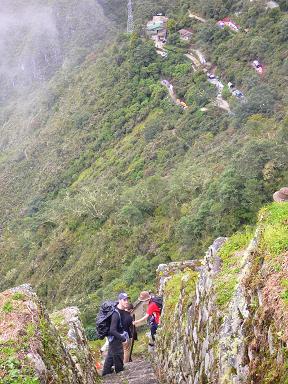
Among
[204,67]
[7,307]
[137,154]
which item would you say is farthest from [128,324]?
[204,67]

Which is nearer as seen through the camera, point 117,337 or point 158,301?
point 117,337

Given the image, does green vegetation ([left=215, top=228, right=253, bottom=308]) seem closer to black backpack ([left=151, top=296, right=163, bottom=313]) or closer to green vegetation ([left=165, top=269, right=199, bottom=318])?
green vegetation ([left=165, top=269, right=199, bottom=318])

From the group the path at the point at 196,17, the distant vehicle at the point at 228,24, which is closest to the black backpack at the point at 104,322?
the distant vehicle at the point at 228,24

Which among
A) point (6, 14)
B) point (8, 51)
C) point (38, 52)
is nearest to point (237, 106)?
point (38, 52)

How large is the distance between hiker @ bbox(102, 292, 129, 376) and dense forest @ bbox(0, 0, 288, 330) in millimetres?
16708

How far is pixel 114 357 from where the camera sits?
1012 cm

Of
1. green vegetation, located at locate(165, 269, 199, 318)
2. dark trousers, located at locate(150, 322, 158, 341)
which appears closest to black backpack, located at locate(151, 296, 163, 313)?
green vegetation, located at locate(165, 269, 199, 318)

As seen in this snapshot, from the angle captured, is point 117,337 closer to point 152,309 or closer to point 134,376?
point 134,376

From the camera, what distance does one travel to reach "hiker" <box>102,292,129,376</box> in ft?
30.9

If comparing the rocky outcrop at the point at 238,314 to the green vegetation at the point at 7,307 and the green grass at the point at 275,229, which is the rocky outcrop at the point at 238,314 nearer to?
the green grass at the point at 275,229

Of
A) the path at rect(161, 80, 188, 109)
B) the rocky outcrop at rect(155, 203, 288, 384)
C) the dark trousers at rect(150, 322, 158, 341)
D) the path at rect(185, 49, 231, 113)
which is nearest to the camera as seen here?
the rocky outcrop at rect(155, 203, 288, 384)

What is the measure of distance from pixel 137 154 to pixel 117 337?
5422 cm

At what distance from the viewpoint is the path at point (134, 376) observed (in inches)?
375

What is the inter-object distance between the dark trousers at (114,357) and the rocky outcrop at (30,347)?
40.0 inches
